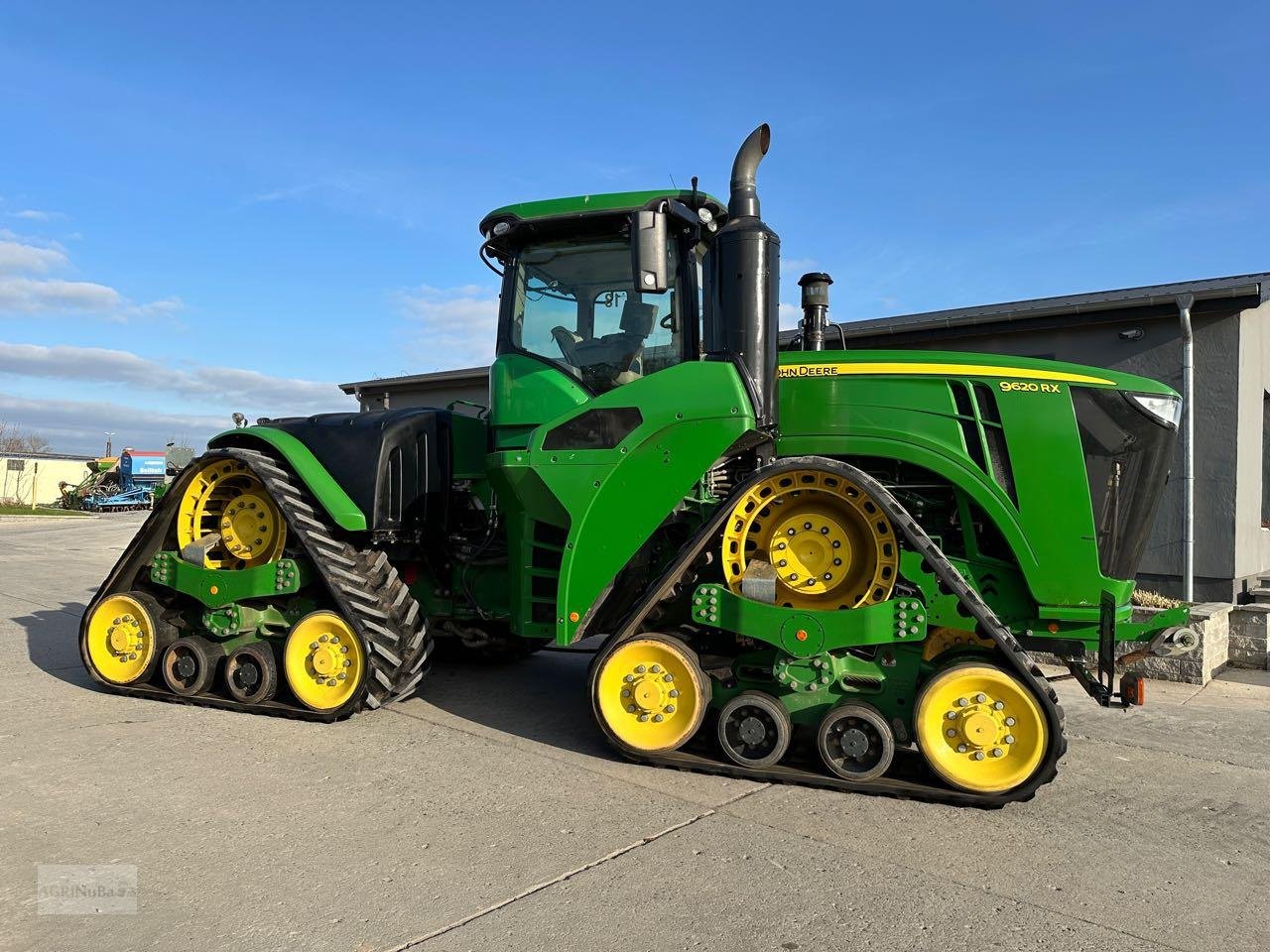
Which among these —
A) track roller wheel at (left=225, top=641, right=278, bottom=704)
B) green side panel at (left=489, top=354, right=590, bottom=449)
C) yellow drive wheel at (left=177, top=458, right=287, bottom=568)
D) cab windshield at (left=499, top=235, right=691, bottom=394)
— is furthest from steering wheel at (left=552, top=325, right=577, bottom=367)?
track roller wheel at (left=225, top=641, right=278, bottom=704)

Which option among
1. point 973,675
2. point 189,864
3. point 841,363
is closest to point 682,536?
point 841,363

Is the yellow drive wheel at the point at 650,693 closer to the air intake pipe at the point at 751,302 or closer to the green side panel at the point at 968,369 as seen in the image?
the air intake pipe at the point at 751,302

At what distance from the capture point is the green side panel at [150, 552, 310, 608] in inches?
211

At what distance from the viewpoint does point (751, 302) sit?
14.3 feet

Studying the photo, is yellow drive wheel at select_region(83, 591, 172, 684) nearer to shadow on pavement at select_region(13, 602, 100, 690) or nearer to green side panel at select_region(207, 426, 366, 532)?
shadow on pavement at select_region(13, 602, 100, 690)

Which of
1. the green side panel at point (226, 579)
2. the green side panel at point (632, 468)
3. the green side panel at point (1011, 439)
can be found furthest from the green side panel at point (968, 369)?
the green side panel at point (226, 579)

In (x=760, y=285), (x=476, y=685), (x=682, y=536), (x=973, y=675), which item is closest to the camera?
(x=973, y=675)

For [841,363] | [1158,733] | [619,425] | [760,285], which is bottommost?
[1158,733]

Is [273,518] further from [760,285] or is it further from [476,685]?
[760,285]

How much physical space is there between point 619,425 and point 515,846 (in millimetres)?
2063

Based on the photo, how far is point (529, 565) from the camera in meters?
4.88

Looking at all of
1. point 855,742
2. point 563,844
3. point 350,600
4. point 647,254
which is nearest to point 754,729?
point 855,742

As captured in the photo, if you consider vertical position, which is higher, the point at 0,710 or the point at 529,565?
the point at 529,565

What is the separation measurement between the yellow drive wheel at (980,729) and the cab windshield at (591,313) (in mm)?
2238
